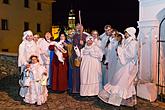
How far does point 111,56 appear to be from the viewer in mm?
9461

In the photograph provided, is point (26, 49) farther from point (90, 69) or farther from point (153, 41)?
point (153, 41)

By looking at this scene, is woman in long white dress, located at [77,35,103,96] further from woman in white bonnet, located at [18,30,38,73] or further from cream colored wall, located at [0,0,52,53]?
cream colored wall, located at [0,0,52,53]

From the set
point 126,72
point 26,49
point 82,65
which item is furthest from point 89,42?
point 26,49

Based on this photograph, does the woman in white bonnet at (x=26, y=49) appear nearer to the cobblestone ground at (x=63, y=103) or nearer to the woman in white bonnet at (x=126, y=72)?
the cobblestone ground at (x=63, y=103)

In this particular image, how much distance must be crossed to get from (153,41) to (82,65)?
2337mm

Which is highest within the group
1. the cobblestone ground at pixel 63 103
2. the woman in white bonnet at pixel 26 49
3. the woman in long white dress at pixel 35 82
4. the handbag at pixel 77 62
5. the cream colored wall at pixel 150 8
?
the cream colored wall at pixel 150 8

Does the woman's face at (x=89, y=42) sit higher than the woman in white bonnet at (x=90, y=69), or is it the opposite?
the woman's face at (x=89, y=42)

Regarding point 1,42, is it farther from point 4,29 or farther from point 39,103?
point 39,103

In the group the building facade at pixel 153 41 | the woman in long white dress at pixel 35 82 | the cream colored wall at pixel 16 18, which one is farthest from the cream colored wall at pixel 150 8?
the cream colored wall at pixel 16 18

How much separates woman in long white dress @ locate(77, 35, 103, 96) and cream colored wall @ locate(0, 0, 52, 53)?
23.0 m

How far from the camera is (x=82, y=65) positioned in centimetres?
964

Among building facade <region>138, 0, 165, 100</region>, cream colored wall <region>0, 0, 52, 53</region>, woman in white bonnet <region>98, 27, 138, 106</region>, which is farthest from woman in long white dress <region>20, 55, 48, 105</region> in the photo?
cream colored wall <region>0, 0, 52, 53</region>

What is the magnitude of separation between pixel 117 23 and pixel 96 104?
2384 centimetres

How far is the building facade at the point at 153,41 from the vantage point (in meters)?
10.3
